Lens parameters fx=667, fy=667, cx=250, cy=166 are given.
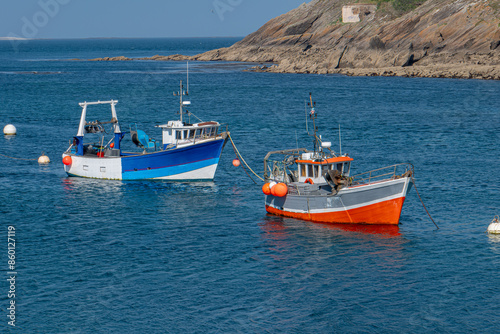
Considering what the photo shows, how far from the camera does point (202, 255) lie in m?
37.3

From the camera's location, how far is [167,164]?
53.8 metres

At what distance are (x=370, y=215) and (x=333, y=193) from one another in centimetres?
267

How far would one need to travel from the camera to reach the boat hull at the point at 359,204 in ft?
133

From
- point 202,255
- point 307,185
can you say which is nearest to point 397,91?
point 307,185

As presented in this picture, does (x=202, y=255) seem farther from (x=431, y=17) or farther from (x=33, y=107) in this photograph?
(x=431, y=17)

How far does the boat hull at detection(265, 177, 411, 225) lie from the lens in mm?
40438

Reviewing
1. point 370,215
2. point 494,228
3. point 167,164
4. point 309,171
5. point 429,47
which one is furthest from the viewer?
point 429,47

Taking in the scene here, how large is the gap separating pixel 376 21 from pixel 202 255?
541 ft

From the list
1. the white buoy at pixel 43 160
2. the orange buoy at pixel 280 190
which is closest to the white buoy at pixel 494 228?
the orange buoy at pixel 280 190

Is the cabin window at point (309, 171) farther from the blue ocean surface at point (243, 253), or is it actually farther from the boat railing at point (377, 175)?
the blue ocean surface at point (243, 253)

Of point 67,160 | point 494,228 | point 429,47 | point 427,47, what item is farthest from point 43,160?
point 427,47

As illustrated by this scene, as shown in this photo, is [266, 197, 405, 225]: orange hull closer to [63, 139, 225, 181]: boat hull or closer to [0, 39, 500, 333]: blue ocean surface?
[0, 39, 500, 333]: blue ocean surface

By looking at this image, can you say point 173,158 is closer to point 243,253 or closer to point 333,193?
point 333,193

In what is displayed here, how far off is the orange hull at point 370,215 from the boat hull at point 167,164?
45.4 ft
